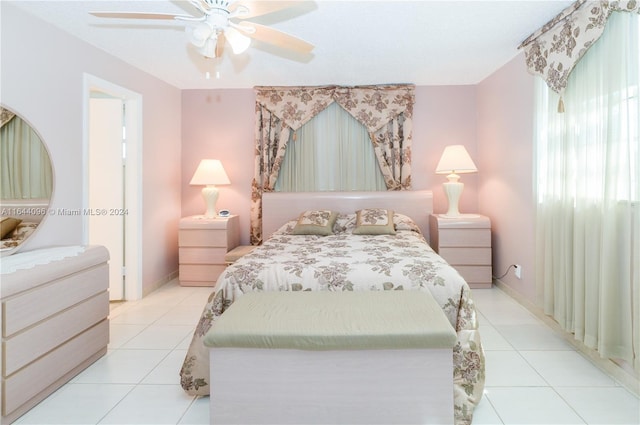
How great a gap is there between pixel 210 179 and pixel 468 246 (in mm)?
2896

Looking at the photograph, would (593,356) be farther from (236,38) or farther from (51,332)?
(51,332)

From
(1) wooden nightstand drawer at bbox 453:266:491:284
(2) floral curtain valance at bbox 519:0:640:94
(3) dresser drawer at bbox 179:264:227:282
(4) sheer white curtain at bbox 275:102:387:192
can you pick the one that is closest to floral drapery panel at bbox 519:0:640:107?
(2) floral curtain valance at bbox 519:0:640:94

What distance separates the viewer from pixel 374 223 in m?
3.74

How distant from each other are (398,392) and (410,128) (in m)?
3.40

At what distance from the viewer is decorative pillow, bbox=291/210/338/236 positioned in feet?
12.3

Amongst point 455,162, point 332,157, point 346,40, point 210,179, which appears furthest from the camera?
point 332,157

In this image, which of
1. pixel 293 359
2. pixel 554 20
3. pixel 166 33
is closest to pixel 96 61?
pixel 166 33

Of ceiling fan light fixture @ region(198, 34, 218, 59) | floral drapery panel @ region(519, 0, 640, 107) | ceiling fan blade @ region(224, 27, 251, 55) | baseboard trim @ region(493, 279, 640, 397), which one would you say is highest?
floral drapery panel @ region(519, 0, 640, 107)

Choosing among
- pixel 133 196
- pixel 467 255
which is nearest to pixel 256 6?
pixel 133 196

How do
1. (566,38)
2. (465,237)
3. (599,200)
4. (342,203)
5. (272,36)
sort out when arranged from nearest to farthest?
1. (272,36)
2. (599,200)
3. (566,38)
4. (465,237)
5. (342,203)

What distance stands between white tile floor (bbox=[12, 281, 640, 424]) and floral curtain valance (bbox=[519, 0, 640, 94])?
179cm

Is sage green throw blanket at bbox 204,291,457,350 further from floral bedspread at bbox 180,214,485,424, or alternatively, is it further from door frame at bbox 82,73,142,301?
door frame at bbox 82,73,142,301

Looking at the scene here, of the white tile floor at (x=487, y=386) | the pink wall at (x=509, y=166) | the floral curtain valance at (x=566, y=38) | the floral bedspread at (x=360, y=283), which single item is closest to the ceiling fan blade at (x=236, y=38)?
the floral bedspread at (x=360, y=283)

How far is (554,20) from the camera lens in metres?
2.65
